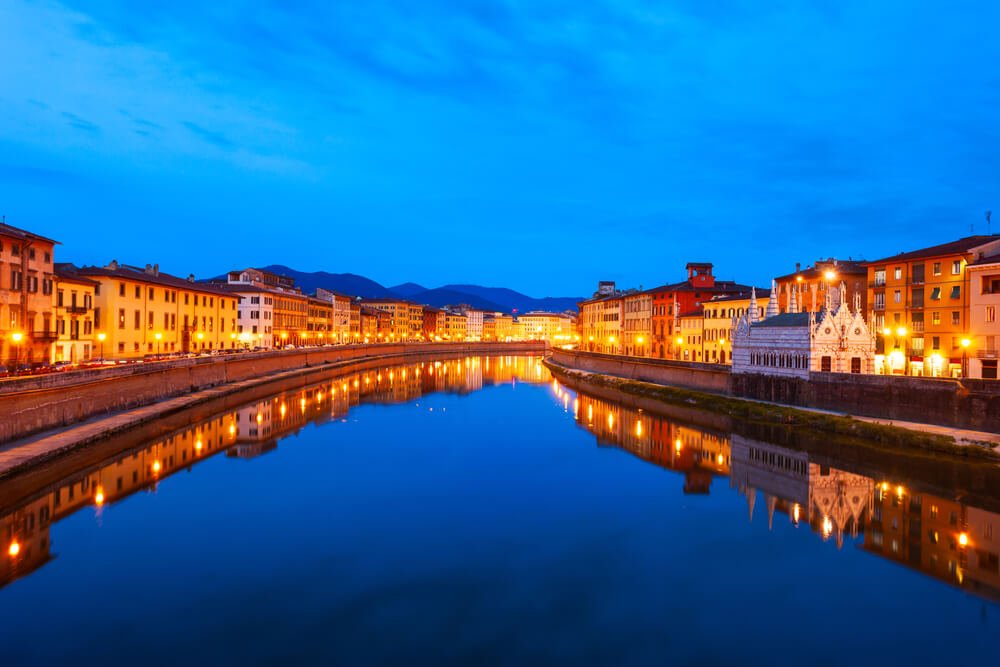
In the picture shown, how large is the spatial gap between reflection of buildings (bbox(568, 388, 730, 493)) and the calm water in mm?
428

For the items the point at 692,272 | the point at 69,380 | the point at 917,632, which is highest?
the point at 692,272

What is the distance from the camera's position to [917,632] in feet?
51.1

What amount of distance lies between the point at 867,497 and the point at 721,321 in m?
49.4

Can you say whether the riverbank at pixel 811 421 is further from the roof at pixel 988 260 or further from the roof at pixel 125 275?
the roof at pixel 125 275

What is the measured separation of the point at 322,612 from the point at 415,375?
3146 inches

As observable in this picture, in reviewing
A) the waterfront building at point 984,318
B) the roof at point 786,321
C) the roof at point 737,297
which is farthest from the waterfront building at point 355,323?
the waterfront building at point 984,318

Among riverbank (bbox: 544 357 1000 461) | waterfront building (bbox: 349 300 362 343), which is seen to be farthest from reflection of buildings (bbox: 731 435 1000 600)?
waterfront building (bbox: 349 300 362 343)

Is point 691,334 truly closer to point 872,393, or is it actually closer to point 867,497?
point 872,393

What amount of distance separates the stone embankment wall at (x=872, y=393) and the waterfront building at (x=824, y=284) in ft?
30.8

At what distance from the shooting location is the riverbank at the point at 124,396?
29.5 m

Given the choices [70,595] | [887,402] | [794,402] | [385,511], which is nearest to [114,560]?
[70,595]

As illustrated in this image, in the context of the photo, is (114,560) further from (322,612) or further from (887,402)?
(887,402)

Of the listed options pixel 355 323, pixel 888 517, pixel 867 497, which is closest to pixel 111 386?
pixel 867 497

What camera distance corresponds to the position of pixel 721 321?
244 ft
